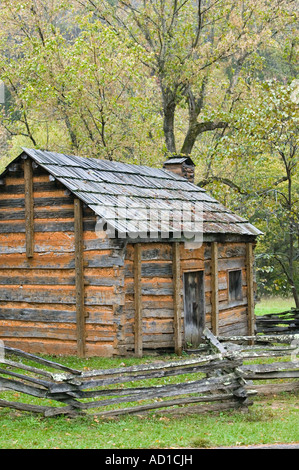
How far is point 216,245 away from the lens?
1739 centimetres

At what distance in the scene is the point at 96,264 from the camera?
47.4 ft

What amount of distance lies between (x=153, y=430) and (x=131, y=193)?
8.12 m

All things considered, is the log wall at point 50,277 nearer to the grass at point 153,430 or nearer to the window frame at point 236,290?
the grass at point 153,430

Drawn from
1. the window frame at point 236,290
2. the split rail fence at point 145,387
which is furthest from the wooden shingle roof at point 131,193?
the split rail fence at point 145,387

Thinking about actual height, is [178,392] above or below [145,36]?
below

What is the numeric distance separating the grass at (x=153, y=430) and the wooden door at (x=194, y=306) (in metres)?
5.58

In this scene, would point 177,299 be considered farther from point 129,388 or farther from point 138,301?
point 129,388

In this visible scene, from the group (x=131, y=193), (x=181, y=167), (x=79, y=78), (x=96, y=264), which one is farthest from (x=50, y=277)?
(x=79, y=78)

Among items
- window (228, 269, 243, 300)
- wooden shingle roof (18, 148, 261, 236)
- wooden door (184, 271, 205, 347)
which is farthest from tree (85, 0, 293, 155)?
wooden door (184, 271, 205, 347)

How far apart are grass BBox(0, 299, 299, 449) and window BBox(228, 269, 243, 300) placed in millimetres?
7966
